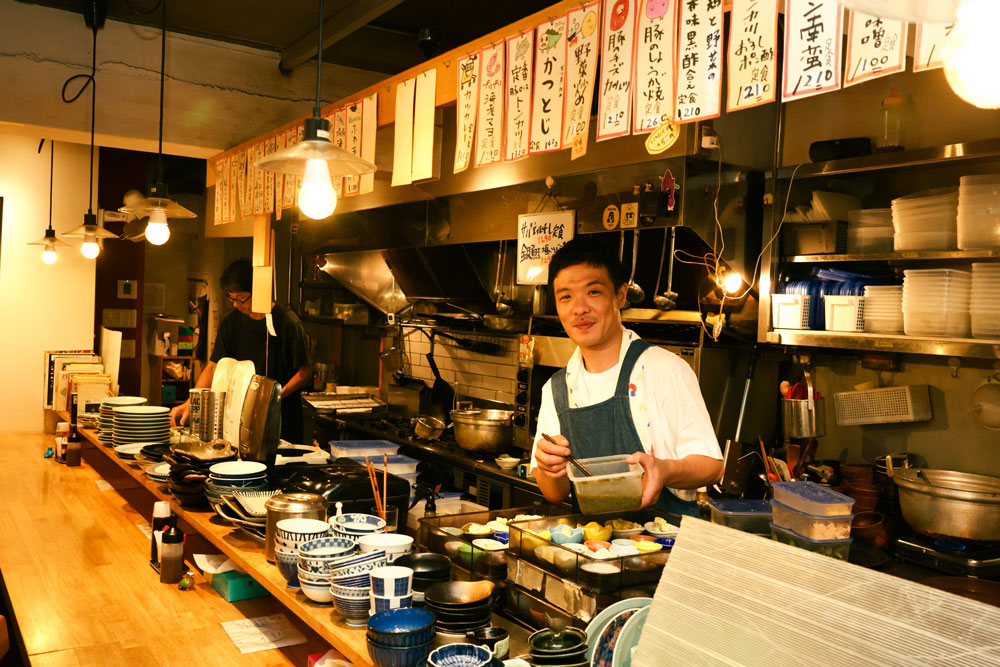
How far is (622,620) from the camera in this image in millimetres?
1517

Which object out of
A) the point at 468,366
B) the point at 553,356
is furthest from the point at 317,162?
the point at 468,366

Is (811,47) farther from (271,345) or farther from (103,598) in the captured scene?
(271,345)

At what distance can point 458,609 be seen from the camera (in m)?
1.79

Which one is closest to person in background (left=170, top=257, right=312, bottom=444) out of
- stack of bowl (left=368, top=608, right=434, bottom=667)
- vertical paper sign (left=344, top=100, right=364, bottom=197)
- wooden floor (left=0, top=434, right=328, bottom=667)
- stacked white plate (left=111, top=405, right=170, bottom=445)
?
stacked white plate (left=111, top=405, right=170, bottom=445)

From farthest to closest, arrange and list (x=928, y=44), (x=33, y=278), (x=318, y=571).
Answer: (x=33, y=278), (x=318, y=571), (x=928, y=44)

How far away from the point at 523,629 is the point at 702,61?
168cm

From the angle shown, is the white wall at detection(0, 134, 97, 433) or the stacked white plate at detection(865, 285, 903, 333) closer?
the stacked white plate at detection(865, 285, 903, 333)

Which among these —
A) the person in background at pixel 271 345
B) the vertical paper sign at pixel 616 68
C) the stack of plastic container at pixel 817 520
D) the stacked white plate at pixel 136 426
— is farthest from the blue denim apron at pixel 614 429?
the person in background at pixel 271 345

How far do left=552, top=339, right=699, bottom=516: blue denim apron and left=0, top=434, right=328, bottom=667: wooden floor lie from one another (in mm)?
1107

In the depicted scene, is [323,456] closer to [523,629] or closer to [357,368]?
[523,629]

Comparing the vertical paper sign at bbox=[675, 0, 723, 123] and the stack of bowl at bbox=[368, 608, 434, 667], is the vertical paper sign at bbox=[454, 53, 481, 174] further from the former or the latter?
the stack of bowl at bbox=[368, 608, 434, 667]

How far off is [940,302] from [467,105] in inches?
83.9

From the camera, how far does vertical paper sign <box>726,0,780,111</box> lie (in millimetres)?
2148

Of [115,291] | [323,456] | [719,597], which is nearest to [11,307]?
[115,291]
